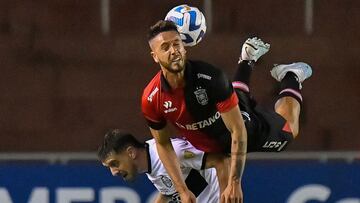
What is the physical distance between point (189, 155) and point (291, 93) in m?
0.77

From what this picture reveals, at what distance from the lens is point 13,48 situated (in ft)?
28.2

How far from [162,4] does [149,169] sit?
10.00ft

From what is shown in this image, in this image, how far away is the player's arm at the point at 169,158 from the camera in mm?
5330

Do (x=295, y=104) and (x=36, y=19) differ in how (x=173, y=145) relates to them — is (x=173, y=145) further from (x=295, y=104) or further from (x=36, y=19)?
(x=36, y=19)

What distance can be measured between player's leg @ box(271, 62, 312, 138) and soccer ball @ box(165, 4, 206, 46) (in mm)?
827

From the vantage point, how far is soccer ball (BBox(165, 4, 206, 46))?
215 inches

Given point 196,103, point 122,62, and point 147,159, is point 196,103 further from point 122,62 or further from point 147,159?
point 122,62

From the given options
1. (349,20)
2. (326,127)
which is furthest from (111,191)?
(349,20)

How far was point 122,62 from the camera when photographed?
337 inches

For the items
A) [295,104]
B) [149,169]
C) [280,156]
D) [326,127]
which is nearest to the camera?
[149,169]

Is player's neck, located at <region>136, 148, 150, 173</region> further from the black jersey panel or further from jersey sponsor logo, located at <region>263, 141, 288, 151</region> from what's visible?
jersey sponsor logo, located at <region>263, 141, 288, 151</region>

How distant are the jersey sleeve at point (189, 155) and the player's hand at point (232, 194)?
0.47m

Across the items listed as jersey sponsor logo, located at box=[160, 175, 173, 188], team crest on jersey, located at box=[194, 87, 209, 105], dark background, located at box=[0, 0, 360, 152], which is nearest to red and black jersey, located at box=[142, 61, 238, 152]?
team crest on jersey, located at box=[194, 87, 209, 105]

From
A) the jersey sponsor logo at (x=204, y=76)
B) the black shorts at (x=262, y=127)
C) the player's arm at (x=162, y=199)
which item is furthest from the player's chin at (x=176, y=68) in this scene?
the player's arm at (x=162, y=199)
